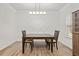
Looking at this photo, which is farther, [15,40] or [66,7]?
[15,40]

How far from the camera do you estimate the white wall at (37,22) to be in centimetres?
671

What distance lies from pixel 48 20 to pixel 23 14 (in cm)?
122

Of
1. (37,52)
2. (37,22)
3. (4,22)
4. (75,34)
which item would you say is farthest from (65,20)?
(4,22)

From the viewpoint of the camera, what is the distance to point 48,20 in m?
6.77

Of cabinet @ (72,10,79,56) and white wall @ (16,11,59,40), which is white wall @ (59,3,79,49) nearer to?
white wall @ (16,11,59,40)

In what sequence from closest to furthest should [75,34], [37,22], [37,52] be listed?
[75,34], [37,52], [37,22]

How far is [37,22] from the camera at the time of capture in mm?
6746

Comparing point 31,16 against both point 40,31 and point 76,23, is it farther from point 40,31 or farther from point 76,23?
point 76,23

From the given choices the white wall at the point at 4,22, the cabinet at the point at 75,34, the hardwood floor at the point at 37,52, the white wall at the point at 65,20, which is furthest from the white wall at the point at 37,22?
the cabinet at the point at 75,34

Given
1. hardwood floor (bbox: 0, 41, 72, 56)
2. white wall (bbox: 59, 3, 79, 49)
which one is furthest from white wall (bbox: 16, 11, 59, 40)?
hardwood floor (bbox: 0, 41, 72, 56)

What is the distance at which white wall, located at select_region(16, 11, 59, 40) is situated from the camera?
6.71 m

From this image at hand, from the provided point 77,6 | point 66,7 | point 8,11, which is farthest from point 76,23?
point 8,11

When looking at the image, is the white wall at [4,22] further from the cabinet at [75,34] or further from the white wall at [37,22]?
the cabinet at [75,34]

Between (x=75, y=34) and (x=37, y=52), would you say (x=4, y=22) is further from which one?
(x=75, y=34)
